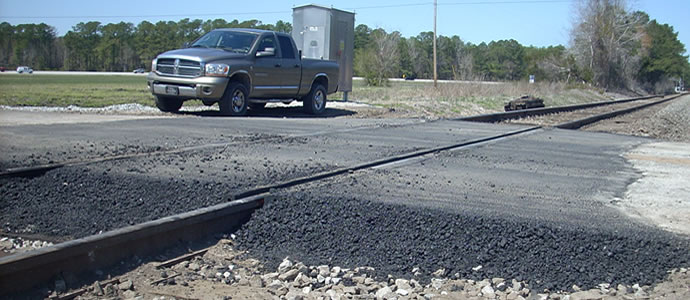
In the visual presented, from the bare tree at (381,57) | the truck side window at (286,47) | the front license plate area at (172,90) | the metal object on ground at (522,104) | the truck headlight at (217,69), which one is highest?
the bare tree at (381,57)

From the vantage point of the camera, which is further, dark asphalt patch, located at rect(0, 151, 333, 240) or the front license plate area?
the front license plate area

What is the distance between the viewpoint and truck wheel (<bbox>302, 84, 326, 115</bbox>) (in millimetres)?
17312

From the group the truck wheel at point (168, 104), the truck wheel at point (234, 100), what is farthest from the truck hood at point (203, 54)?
the truck wheel at point (168, 104)

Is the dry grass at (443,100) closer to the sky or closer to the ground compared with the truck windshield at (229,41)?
closer to the ground

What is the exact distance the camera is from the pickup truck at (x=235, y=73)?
47.0ft

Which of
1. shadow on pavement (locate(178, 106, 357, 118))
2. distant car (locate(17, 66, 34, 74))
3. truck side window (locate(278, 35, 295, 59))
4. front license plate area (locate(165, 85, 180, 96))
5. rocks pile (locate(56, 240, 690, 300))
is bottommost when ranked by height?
rocks pile (locate(56, 240, 690, 300))

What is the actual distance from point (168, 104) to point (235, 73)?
194 centimetres

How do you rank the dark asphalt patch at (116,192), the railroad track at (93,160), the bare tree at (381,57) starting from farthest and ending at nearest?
the bare tree at (381,57) → the railroad track at (93,160) → the dark asphalt patch at (116,192)

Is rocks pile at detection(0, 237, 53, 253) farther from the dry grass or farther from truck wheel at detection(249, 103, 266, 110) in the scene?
the dry grass

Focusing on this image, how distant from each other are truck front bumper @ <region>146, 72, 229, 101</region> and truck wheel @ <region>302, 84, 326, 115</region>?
3.26 metres

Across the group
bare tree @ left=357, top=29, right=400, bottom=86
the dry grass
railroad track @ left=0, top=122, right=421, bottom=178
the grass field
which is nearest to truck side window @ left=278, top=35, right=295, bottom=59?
the grass field

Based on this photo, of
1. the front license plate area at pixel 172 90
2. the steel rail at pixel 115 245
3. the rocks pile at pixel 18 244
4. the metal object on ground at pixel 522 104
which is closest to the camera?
the steel rail at pixel 115 245

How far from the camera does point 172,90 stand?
14469 millimetres

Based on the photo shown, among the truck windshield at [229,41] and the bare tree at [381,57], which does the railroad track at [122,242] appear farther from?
the bare tree at [381,57]
